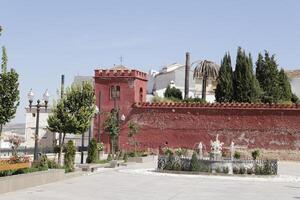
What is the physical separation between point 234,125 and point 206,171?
17.0 meters

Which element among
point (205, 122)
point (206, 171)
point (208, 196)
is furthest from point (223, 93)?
point (208, 196)

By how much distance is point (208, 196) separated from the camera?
47.6 ft

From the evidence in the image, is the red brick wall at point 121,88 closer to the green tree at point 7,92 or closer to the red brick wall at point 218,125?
the red brick wall at point 218,125

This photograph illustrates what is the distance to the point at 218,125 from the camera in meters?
39.4

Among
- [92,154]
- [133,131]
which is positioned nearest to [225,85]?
[133,131]

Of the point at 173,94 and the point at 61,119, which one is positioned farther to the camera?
the point at 173,94

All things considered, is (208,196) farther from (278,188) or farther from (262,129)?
(262,129)

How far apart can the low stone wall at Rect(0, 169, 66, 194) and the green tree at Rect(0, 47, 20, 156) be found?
218 cm

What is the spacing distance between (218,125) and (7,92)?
80.8 feet

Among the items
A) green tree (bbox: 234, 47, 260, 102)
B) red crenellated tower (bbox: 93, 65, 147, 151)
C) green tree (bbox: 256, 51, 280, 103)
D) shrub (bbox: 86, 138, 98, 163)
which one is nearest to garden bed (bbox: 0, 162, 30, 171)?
shrub (bbox: 86, 138, 98, 163)

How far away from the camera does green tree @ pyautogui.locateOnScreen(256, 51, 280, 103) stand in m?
51.8

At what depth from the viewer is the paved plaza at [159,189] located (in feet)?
45.2

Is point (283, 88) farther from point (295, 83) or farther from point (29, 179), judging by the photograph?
point (29, 179)

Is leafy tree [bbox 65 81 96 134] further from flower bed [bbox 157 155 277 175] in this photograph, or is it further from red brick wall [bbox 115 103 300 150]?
red brick wall [bbox 115 103 300 150]
